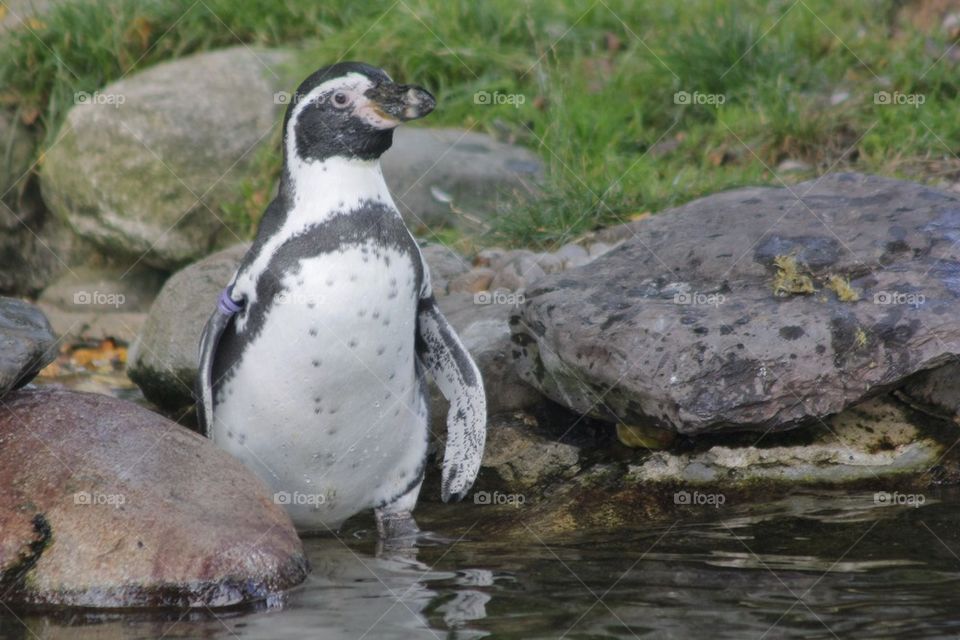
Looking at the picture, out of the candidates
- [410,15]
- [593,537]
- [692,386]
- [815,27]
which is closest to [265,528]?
[593,537]

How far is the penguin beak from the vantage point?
5207 mm

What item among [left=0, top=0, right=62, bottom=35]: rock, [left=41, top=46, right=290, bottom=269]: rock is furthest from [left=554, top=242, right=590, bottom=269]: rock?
[left=0, top=0, right=62, bottom=35]: rock

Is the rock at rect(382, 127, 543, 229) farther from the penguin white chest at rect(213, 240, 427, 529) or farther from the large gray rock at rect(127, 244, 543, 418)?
the penguin white chest at rect(213, 240, 427, 529)

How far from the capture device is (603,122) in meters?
8.90

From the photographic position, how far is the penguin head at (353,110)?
17.2 feet

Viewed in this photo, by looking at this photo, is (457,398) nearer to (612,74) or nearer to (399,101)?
(399,101)

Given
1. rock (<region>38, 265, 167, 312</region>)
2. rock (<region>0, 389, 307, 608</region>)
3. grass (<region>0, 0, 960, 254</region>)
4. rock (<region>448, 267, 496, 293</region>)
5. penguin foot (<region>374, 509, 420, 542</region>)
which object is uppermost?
grass (<region>0, 0, 960, 254</region>)

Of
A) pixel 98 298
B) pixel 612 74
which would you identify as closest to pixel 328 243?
pixel 612 74

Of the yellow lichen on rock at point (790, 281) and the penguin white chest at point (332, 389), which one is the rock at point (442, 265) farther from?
the yellow lichen on rock at point (790, 281)

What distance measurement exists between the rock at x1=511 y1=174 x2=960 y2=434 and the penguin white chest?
730mm

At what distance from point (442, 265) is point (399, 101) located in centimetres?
246

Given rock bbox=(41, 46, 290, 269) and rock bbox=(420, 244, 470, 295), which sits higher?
rock bbox=(41, 46, 290, 269)

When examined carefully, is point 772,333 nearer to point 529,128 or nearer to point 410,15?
point 529,128

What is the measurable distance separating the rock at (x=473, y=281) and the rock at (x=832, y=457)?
77.3 inches
